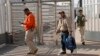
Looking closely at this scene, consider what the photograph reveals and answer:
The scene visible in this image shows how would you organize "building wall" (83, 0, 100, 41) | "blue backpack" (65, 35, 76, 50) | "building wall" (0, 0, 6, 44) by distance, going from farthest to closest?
"building wall" (83, 0, 100, 41) → "building wall" (0, 0, 6, 44) → "blue backpack" (65, 35, 76, 50)

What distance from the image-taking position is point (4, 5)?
61.7ft

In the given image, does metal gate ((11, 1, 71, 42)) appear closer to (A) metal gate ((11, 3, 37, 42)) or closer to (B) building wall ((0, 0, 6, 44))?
(A) metal gate ((11, 3, 37, 42))

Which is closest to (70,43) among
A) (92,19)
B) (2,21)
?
(2,21)

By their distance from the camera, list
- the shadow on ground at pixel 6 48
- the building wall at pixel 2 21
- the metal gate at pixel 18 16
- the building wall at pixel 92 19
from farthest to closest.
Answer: the building wall at pixel 92 19 → the metal gate at pixel 18 16 → the building wall at pixel 2 21 → the shadow on ground at pixel 6 48

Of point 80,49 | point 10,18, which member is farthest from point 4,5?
point 80,49

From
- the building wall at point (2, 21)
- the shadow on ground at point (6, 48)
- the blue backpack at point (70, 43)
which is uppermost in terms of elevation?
the building wall at point (2, 21)

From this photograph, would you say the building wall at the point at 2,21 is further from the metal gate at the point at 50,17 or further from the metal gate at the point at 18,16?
the metal gate at the point at 50,17

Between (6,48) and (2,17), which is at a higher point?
(2,17)

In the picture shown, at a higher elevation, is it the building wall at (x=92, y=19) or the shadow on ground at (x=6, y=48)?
the building wall at (x=92, y=19)

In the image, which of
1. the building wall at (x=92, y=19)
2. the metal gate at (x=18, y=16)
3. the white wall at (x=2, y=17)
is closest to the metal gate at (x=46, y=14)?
the metal gate at (x=18, y=16)

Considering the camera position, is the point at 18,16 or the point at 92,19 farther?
the point at 92,19

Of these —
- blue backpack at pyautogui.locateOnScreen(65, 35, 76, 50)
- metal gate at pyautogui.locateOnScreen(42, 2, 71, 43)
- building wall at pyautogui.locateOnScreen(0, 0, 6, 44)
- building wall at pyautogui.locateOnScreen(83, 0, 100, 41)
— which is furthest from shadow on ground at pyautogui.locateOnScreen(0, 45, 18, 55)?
building wall at pyautogui.locateOnScreen(83, 0, 100, 41)

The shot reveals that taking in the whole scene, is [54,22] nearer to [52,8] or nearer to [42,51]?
[52,8]

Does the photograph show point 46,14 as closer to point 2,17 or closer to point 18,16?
point 18,16
